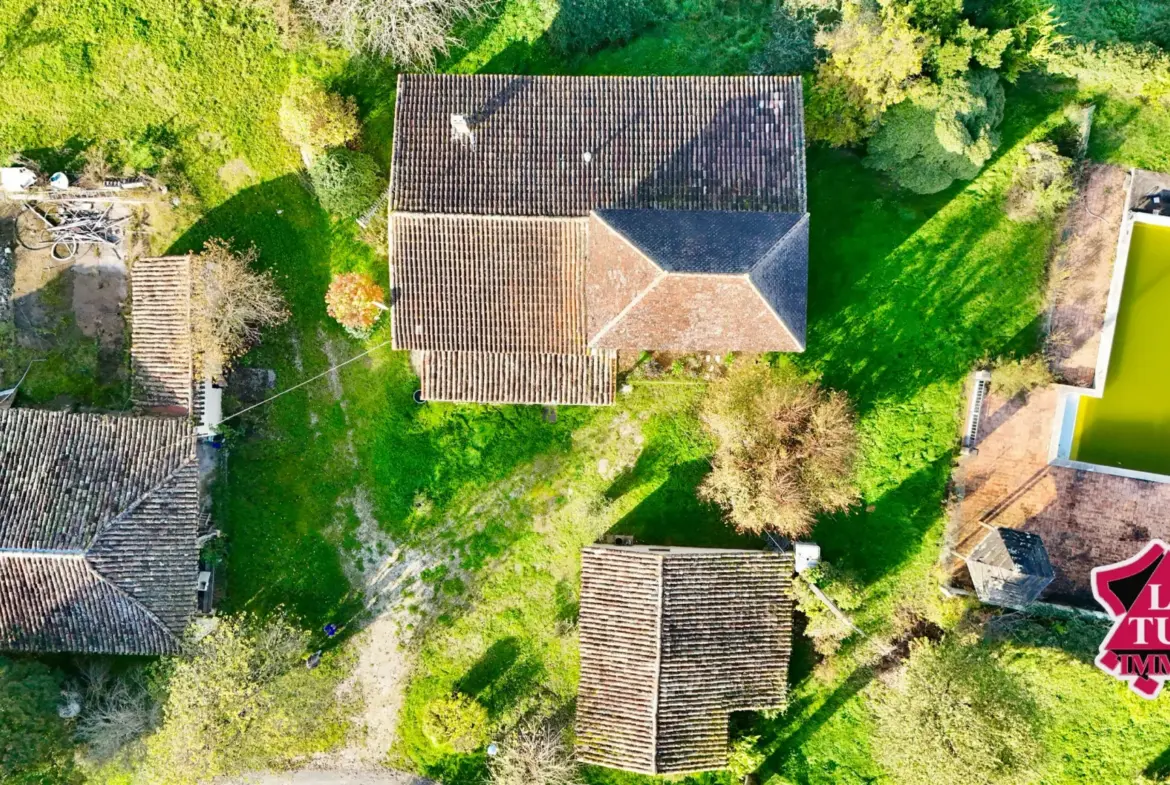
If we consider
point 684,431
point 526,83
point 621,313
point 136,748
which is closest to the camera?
point 621,313

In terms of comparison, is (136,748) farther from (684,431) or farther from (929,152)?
(929,152)

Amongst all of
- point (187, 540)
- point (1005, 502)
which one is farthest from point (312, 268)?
point (1005, 502)

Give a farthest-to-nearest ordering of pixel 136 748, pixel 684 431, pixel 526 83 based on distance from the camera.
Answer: pixel 684 431 → pixel 136 748 → pixel 526 83

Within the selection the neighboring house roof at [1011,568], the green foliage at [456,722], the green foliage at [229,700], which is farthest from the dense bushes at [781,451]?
the green foliage at [229,700]

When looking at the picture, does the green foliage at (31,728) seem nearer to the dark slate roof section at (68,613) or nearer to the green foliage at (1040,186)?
the dark slate roof section at (68,613)

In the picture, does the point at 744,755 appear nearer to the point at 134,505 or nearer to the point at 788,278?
the point at 788,278
